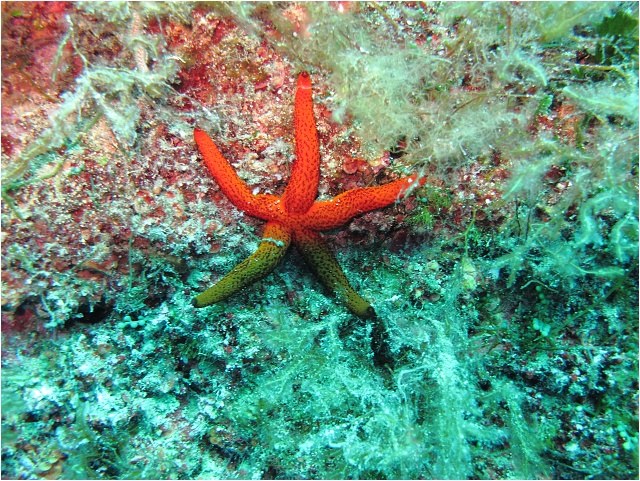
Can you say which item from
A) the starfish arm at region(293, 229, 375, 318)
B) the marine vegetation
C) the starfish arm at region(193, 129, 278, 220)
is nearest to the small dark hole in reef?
the marine vegetation

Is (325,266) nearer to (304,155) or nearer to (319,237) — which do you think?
(319,237)

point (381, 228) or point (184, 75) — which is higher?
point (184, 75)

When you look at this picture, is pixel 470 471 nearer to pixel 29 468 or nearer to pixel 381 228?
pixel 381 228

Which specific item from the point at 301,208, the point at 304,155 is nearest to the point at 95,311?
the point at 301,208

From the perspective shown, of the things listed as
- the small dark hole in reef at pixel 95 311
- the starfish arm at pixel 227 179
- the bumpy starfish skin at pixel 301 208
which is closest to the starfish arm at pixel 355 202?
the bumpy starfish skin at pixel 301 208

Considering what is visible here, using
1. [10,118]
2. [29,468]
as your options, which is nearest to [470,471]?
[29,468]

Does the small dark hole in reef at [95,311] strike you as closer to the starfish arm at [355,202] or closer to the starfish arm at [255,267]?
the starfish arm at [255,267]
